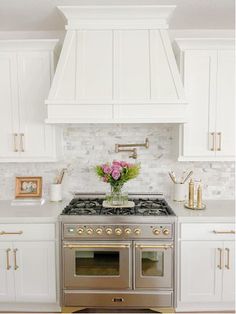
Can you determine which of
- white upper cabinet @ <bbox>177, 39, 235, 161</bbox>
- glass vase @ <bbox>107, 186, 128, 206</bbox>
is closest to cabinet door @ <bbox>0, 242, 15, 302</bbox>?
glass vase @ <bbox>107, 186, 128, 206</bbox>

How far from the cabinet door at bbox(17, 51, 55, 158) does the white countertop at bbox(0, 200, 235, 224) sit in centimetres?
51

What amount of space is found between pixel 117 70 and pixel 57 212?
1377mm

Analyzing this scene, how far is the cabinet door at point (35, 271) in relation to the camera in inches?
98.6

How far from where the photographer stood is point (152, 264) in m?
2.47

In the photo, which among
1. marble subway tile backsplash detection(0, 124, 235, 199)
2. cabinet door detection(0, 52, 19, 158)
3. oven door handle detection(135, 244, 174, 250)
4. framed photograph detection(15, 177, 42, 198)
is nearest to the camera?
oven door handle detection(135, 244, 174, 250)

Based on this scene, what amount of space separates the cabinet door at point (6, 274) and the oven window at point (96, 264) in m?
0.58

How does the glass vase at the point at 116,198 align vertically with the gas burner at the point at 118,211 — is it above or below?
above

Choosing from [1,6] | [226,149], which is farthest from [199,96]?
[1,6]

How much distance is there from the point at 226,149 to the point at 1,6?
239 centimetres

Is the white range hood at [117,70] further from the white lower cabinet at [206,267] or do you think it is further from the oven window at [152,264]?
the oven window at [152,264]

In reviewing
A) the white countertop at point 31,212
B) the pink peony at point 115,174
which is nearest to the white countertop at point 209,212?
the pink peony at point 115,174

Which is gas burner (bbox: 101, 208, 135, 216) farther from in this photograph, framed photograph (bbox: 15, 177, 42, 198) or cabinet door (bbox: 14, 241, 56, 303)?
framed photograph (bbox: 15, 177, 42, 198)

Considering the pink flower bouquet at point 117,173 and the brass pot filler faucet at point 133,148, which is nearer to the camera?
the pink flower bouquet at point 117,173

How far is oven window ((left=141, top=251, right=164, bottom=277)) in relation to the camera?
2469mm
